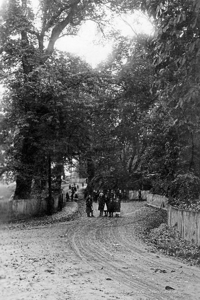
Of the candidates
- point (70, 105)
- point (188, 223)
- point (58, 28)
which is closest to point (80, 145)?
point (70, 105)

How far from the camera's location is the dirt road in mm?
8758

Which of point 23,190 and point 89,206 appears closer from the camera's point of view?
point 23,190

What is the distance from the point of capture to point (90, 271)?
10969 mm

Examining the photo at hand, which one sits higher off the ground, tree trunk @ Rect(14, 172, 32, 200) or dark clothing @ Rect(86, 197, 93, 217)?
tree trunk @ Rect(14, 172, 32, 200)

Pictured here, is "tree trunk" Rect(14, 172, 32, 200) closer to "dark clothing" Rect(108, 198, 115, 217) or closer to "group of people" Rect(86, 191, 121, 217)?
"group of people" Rect(86, 191, 121, 217)

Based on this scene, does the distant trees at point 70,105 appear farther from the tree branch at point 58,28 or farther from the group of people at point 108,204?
the group of people at point 108,204

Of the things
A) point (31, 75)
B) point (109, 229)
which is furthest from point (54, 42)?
point (109, 229)

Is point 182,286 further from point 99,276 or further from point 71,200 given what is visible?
point 71,200

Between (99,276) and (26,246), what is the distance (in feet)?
20.7

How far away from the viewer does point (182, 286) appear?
9.59 m

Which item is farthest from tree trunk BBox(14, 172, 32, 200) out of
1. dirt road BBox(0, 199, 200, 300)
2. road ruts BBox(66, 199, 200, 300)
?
dirt road BBox(0, 199, 200, 300)

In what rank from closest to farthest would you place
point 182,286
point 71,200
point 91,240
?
1. point 182,286
2. point 91,240
3. point 71,200

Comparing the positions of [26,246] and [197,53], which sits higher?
[197,53]

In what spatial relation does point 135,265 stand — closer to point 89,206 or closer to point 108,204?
point 108,204
